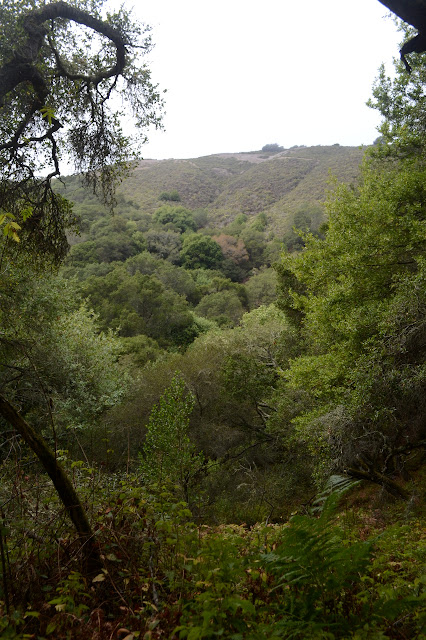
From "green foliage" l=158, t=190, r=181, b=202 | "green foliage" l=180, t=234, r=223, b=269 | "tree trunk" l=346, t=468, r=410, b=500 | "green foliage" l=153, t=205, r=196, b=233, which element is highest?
"green foliage" l=158, t=190, r=181, b=202

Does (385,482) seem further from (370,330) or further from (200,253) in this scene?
(200,253)

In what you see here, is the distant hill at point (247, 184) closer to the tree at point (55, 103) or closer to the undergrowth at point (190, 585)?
the tree at point (55, 103)

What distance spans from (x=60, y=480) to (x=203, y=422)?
13.9 metres

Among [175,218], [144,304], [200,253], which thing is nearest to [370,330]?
[144,304]

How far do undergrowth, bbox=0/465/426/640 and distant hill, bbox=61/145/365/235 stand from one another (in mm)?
55208

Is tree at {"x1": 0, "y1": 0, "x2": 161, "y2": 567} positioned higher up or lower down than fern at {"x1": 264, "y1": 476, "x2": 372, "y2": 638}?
higher up

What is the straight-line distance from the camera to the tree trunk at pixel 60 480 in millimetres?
2564

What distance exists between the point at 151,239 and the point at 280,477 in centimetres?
4220

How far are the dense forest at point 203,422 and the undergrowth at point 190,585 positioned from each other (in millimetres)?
18

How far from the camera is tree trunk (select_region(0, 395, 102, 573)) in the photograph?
2564 millimetres

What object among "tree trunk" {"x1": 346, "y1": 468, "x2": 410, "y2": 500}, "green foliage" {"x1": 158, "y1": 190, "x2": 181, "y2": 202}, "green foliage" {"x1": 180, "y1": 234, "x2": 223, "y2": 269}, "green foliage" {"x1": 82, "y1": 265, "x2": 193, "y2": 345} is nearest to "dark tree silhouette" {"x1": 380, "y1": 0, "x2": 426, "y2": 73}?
"tree trunk" {"x1": 346, "y1": 468, "x2": 410, "y2": 500}

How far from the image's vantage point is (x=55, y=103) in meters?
5.51

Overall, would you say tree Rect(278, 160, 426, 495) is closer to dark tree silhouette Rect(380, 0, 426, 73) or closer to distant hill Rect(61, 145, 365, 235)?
dark tree silhouette Rect(380, 0, 426, 73)

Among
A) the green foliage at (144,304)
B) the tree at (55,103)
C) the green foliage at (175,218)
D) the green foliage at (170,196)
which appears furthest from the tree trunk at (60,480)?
the green foliage at (170,196)
